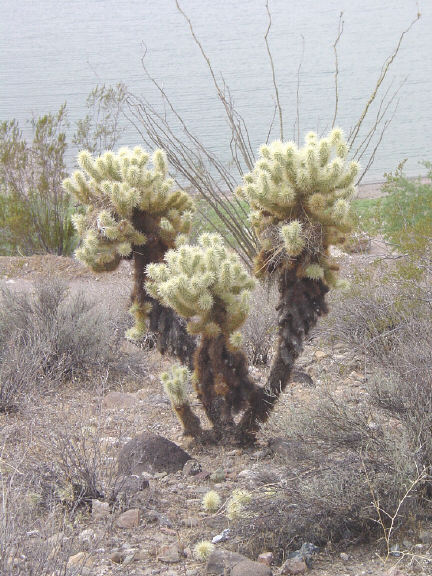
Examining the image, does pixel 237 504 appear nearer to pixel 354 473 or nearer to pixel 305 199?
pixel 354 473

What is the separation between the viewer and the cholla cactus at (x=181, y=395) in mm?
4688

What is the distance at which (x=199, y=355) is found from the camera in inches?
190

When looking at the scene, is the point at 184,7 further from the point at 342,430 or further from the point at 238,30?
the point at 342,430

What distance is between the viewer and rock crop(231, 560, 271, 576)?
3131 mm

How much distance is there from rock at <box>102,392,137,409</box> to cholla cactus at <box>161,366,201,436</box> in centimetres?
118

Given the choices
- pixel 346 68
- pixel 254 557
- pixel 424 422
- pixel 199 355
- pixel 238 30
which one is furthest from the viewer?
pixel 238 30

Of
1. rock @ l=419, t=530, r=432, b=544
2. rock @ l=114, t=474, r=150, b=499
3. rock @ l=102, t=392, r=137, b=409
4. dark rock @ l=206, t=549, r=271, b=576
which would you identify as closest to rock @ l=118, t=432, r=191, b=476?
rock @ l=114, t=474, r=150, b=499

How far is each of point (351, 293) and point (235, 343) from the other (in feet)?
9.12

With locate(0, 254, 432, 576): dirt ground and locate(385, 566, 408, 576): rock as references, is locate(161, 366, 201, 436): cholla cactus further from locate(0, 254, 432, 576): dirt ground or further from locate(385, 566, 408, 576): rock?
locate(385, 566, 408, 576): rock

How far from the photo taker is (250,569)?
3162mm

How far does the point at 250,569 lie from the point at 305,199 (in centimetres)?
226

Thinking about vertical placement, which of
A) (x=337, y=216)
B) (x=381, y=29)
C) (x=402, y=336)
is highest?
(x=381, y=29)

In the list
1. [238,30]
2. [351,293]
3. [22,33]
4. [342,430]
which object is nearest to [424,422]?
[342,430]

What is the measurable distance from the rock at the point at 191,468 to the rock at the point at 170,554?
0.91 m
